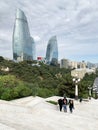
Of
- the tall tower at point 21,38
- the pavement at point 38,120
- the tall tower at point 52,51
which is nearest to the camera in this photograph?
the pavement at point 38,120

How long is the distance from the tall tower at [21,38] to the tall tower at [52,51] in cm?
2548

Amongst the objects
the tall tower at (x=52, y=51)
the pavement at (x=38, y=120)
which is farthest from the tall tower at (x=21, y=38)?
the pavement at (x=38, y=120)

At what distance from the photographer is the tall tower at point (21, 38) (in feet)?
516

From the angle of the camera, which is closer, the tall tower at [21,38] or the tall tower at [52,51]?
the tall tower at [21,38]

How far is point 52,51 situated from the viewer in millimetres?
194125

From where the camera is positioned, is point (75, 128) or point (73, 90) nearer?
point (75, 128)

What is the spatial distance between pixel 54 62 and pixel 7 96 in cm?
15684

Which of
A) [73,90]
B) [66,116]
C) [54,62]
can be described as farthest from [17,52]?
[66,116]

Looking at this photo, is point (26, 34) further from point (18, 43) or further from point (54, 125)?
point (54, 125)

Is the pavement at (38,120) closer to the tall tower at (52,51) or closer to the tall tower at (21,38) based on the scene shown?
the tall tower at (21,38)

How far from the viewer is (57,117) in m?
18.8

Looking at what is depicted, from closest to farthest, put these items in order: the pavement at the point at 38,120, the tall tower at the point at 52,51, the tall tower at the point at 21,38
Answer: the pavement at the point at 38,120 → the tall tower at the point at 21,38 → the tall tower at the point at 52,51

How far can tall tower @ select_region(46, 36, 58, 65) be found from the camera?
18762 cm

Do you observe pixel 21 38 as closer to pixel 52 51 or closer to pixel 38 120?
pixel 52 51
